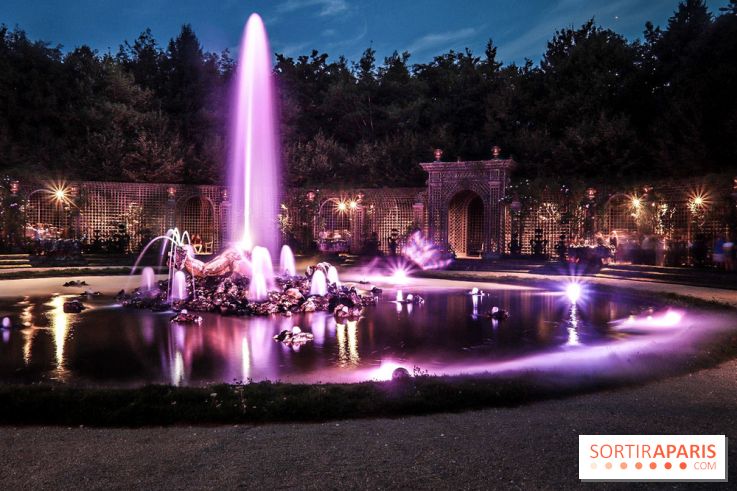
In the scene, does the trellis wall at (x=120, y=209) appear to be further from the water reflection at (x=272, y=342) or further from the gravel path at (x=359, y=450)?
the gravel path at (x=359, y=450)

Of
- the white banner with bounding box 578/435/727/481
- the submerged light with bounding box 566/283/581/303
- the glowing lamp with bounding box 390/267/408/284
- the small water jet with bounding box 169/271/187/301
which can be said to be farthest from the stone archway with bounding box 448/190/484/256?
the white banner with bounding box 578/435/727/481

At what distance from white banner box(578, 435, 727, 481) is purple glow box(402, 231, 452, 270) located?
63.1 ft

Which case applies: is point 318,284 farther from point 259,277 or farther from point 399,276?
point 399,276

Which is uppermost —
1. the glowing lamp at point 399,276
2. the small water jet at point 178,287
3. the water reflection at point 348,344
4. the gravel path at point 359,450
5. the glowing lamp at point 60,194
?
the glowing lamp at point 60,194

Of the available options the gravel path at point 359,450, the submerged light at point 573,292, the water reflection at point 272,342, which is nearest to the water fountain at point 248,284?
the water reflection at point 272,342

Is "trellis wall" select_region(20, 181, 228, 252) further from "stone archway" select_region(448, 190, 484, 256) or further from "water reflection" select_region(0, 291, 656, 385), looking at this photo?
"water reflection" select_region(0, 291, 656, 385)

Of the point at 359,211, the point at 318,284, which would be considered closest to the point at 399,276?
the point at 318,284

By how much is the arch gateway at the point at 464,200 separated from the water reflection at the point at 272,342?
15.1 metres

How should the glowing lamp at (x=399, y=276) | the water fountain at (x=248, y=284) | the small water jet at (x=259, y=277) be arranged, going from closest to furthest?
the water fountain at (x=248, y=284), the small water jet at (x=259, y=277), the glowing lamp at (x=399, y=276)

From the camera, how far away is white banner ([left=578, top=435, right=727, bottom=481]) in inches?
133

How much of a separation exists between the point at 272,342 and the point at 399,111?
94.2 ft

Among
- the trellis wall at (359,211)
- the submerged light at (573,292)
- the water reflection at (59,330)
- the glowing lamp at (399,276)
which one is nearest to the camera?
the water reflection at (59,330)

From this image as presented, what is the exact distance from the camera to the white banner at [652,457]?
3.39 m

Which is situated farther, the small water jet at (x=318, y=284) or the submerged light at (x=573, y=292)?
the submerged light at (x=573, y=292)
